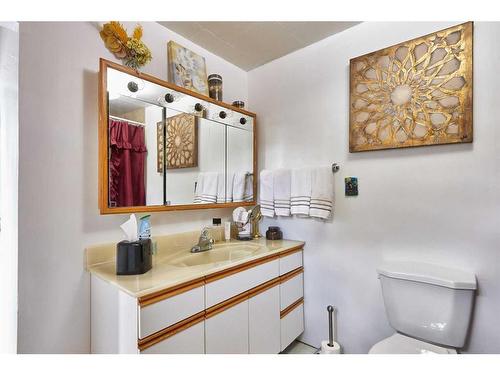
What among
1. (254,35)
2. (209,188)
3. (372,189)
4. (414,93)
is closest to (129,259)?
(209,188)

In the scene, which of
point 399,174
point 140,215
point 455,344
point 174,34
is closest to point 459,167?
point 399,174

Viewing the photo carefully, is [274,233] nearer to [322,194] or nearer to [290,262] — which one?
[290,262]

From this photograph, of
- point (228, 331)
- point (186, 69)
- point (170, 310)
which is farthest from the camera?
point (186, 69)

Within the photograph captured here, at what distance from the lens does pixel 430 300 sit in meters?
1.17

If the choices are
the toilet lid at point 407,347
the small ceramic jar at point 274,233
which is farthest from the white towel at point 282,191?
the toilet lid at point 407,347

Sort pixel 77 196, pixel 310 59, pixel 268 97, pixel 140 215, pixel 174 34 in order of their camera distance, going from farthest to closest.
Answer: pixel 268 97 < pixel 310 59 < pixel 174 34 < pixel 140 215 < pixel 77 196

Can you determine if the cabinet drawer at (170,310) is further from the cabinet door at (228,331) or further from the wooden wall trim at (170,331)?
the cabinet door at (228,331)

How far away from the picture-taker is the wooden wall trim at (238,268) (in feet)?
3.80

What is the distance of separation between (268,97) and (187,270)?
56.7 inches

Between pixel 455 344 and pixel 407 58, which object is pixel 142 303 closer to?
pixel 455 344

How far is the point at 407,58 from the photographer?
137 centimetres

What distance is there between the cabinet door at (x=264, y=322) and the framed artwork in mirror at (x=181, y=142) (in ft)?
2.92

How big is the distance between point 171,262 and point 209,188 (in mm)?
561

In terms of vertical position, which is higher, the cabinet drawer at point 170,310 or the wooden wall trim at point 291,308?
the cabinet drawer at point 170,310
